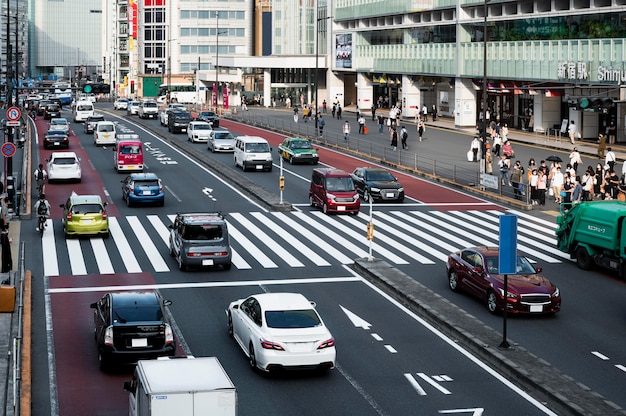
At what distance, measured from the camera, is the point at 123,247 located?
37406mm

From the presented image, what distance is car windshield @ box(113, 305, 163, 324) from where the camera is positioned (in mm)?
22531

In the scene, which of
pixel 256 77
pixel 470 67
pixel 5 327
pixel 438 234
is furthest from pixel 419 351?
pixel 256 77

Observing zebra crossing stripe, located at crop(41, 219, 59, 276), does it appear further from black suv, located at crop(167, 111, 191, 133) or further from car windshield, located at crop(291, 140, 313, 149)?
black suv, located at crop(167, 111, 191, 133)

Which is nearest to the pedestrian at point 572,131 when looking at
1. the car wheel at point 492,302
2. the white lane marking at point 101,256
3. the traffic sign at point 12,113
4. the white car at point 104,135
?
the white car at point 104,135

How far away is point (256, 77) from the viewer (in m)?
138

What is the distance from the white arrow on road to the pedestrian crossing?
6438mm

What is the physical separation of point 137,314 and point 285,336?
3267 mm

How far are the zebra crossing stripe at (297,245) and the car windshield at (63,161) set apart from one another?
13.7m

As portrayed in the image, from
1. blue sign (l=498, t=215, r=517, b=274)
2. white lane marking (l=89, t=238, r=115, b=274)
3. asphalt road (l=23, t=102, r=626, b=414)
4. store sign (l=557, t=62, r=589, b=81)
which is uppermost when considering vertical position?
store sign (l=557, t=62, r=589, b=81)

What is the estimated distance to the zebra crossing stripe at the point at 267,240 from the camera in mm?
35312

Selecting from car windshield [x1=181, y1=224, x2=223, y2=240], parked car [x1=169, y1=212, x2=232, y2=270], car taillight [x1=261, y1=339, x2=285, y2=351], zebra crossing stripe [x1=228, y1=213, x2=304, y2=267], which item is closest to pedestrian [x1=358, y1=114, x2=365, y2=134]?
zebra crossing stripe [x1=228, y1=213, x2=304, y2=267]

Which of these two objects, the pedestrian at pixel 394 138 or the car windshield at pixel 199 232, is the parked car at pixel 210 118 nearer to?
the pedestrian at pixel 394 138

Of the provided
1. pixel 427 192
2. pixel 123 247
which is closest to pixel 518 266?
pixel 123 247

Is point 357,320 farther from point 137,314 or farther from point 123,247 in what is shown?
point 123,247
